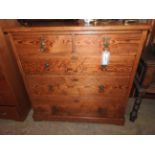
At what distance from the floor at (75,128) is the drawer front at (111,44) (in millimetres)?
925

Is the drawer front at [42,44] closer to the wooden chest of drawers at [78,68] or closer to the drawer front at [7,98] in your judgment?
the wooden chest of drawers at [78,68]

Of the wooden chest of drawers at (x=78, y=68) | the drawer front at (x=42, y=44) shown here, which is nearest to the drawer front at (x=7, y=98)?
the wooden chest of drawers at (x=78, y=68)

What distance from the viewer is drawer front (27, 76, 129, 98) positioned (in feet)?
4.16

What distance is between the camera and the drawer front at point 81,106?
1419mm

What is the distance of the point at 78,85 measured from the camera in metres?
1.32

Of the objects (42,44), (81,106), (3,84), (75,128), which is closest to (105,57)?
(42,44)

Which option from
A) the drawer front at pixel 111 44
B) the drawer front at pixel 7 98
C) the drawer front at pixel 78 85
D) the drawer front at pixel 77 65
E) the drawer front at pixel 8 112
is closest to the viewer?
the drawer front at pixel 111 44

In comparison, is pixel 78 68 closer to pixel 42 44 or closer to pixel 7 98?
pixel 42 44

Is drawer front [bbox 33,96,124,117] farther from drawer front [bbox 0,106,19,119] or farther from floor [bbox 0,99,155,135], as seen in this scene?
drawer front [bbox 0,106,19,119]

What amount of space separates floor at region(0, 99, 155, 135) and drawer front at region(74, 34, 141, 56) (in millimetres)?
925

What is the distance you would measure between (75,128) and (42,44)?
3.41ft

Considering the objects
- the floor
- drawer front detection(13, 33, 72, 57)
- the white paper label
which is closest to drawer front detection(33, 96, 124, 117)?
the floor
